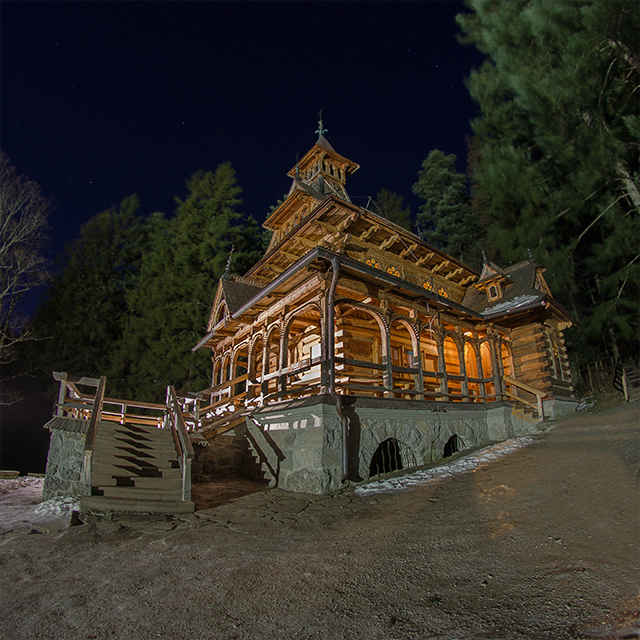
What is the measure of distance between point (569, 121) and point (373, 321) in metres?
12.2

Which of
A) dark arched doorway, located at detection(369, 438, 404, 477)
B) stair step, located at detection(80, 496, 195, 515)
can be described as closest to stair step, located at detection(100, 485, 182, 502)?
stair step, located at detection(80, 496, 195, 515)

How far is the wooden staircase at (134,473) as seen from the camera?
6.99 metres

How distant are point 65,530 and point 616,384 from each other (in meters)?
23.2

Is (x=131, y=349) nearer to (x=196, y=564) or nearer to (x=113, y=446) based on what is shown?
(x=113, y=446)

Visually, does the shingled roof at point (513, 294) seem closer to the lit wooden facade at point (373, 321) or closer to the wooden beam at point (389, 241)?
the lit wooden facade at point (373, 321)

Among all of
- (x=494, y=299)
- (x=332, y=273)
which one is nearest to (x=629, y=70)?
(x=494, y=299)

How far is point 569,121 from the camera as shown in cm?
1644

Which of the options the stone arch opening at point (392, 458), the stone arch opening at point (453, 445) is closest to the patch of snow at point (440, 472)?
the stone arch opening at point (392, 458)

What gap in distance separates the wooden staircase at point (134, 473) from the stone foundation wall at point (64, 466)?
2.23 metres

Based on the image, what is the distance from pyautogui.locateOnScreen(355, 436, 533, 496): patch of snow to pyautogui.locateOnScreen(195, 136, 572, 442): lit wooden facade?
2.13 meters

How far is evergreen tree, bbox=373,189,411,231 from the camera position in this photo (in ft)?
129

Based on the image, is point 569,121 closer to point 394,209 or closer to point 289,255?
point 289,255

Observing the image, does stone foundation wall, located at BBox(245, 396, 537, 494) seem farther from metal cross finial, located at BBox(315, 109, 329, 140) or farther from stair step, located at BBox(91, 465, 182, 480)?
metal cross finial, located at BBox(315, 109, 329, 140)

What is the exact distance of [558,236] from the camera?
20891 mm
